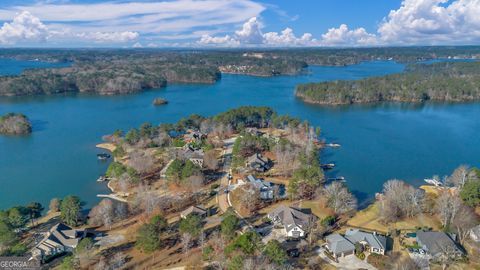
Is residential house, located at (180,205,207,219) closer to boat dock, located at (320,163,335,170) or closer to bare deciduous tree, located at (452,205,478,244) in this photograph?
boat dock, located at (320,163,335,170)

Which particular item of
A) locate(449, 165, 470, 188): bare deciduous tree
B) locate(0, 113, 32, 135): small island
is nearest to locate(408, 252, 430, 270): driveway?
locate(449, 165, 470, 188): bare deciduous tree

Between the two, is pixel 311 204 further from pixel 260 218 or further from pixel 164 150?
pixel 164 150

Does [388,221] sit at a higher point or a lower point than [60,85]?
lower

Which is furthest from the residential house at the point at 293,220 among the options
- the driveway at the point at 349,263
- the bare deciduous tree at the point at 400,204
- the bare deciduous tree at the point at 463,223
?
the bare deciduous tree at the point at 463,223

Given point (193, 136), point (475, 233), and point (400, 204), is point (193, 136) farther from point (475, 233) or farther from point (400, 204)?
point (475, 233)

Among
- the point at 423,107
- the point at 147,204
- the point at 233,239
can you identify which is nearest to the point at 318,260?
the point at 233,239

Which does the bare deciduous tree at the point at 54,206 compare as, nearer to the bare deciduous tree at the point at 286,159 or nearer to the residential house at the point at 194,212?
the residential house at the point at 194,212
